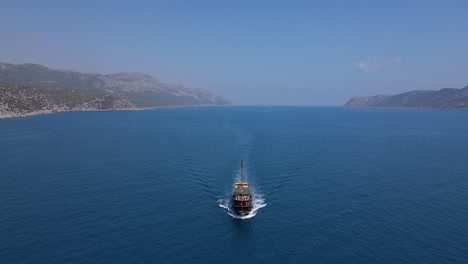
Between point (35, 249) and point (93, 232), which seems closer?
point (35, 249)

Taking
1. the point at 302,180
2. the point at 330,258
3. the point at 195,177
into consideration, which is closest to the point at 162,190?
the point at 195,177

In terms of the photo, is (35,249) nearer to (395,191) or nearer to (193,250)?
(193,250)

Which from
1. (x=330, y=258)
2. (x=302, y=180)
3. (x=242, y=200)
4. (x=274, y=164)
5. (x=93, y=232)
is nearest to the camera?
(x=330, y=258)

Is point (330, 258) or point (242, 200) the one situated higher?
point (242, 200)

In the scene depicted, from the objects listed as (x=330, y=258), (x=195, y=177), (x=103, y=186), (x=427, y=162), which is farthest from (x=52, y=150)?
(x=427, y=162)

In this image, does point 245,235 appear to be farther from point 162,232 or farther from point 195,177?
point 195,177

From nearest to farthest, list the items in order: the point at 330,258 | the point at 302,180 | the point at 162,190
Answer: the point at 330,258
the point at 162,190
the point at 302,180
